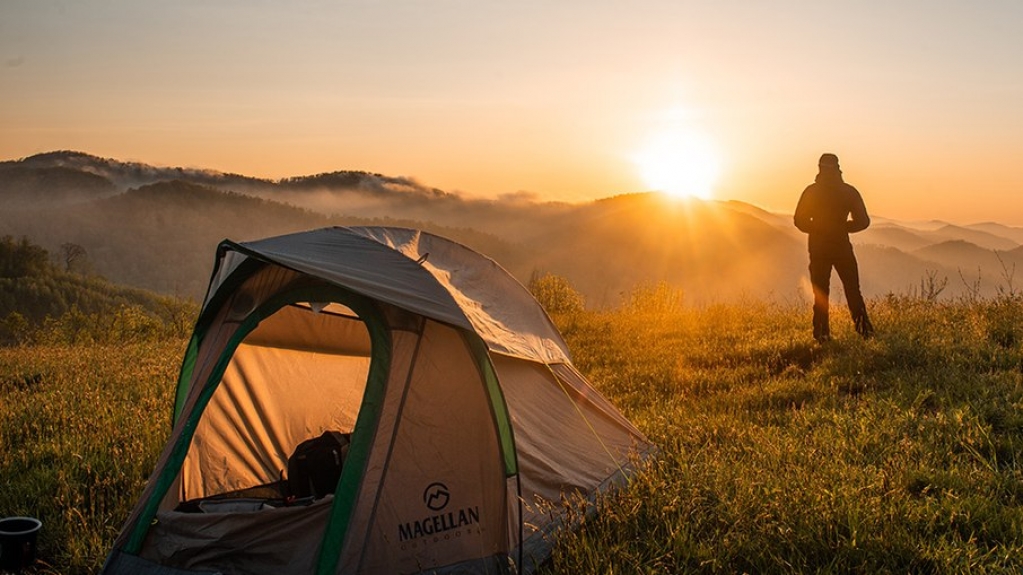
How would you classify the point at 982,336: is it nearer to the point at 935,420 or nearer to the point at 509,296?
the point at 935,420

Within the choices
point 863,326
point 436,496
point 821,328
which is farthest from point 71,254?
point 436,496

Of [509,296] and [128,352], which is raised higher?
[509,296]

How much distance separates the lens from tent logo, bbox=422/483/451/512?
499 centimetres

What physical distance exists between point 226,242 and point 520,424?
7.90ft

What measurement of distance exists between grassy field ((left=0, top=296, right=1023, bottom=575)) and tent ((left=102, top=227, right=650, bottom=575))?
453 mm

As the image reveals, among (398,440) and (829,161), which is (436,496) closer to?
(398,440)

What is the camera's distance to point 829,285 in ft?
36.2

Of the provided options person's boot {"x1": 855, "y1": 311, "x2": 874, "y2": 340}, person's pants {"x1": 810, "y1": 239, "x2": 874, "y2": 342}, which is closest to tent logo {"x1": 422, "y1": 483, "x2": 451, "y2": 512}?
person's pants {"x1": 810, "y1": 239, "x2": 874, "y2": 342}

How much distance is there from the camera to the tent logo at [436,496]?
4.99 meters

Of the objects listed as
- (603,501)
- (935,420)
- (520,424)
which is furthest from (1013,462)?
(520,424)

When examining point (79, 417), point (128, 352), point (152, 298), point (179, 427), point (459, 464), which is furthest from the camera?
point (152, 298)

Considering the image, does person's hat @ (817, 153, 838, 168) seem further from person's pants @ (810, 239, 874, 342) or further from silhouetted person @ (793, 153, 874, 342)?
person's pants @ (810, 239, 874, 342)

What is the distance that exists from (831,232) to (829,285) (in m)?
0.76

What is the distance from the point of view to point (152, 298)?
13488 centimetres
